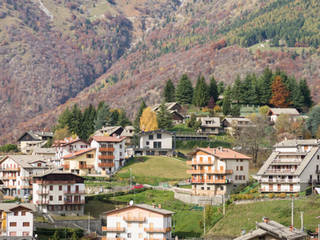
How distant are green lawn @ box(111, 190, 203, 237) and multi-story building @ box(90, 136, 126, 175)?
20.1 m

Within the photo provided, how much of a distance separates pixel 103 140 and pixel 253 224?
55.9 metres

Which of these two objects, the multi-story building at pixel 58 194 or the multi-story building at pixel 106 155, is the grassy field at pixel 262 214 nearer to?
the multi-story building at pixel 58 194

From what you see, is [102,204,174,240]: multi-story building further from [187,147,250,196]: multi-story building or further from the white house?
the white house

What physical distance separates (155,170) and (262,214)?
146 feet

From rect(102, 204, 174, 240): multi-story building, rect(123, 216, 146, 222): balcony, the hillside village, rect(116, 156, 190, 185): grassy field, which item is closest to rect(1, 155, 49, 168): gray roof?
the hillside village

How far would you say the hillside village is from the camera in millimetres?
114125

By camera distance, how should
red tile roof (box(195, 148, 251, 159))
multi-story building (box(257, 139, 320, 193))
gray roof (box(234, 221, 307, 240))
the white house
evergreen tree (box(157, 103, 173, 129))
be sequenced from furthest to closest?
evergreen tree (box(157, 103, 173, 129)) → the white house → red tile roof (box(195, 148, 251, 159)) → multi-story building (box(257, 139, 320, 193)) → gray roof (box(234, 221, 307, 240))

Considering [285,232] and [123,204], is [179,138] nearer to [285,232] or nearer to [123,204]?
[123,204]

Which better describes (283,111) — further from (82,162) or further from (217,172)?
(217,172)

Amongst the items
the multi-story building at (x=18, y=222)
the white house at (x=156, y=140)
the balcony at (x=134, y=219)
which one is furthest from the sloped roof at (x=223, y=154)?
the white house at (x=156, y=140)

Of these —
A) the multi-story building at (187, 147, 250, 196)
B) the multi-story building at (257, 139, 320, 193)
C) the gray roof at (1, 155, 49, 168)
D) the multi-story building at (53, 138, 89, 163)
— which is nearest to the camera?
the multi-story building at (257, 139, 320, 193)

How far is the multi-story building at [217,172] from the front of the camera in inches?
5423

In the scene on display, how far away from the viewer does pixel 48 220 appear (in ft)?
419

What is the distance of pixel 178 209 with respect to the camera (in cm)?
13025
